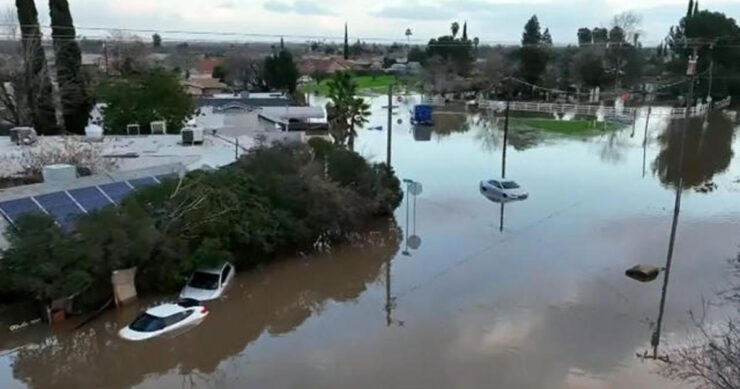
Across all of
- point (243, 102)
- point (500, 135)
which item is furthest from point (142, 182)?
point (500, 135)

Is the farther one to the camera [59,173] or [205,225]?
[59,173]

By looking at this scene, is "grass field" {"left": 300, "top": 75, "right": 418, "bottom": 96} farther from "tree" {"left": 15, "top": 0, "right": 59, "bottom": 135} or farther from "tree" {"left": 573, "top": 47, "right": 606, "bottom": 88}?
"tree" {"left": 15, "top": 0, "right": 59, "bottom": 135}

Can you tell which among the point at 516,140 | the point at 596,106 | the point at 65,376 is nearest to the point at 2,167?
the point at 65,376

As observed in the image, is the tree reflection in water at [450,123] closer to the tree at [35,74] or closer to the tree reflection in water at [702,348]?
the tree at [35,74]

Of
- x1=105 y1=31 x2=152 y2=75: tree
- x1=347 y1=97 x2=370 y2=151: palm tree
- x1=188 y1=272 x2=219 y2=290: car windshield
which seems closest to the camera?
x1=188 y1=272 x2=219 y2=290: car windshield

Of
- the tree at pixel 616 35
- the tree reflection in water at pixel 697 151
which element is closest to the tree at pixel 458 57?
the tree at pixel 616 35

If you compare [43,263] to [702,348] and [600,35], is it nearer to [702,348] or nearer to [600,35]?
[702,348]

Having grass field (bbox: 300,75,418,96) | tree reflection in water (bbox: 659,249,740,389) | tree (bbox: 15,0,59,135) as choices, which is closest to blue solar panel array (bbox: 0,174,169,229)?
tree reflection in water (bbox: 659,249,740,389)

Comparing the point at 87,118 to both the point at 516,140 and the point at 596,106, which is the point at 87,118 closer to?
the point at 516,140
